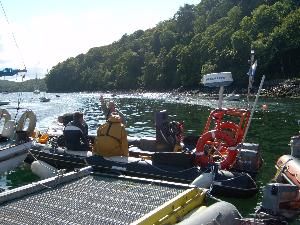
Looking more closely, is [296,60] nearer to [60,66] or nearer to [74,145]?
[74,145]

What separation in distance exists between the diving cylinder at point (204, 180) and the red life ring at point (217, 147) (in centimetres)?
149

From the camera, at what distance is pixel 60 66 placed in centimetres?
19300

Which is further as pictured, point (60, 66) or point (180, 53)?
point (60, 66)

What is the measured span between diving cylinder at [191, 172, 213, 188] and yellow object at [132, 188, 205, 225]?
371cm

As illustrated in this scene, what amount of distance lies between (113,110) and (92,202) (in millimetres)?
8882

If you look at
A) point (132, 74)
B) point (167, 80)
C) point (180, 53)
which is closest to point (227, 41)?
point (180, 53)

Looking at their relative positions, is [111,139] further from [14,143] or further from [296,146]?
[296,146]

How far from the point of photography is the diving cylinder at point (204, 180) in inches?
442

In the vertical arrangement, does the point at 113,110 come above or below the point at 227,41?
below

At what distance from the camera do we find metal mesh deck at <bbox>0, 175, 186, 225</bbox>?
253 inches

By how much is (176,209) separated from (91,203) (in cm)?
140

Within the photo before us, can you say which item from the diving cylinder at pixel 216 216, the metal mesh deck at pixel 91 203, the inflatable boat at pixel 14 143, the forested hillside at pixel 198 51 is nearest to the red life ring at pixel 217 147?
the metal mesh deck at pixel 91 203

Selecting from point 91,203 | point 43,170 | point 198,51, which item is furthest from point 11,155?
point 198,51

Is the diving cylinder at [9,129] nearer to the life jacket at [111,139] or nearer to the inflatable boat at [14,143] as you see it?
the inflatable boat at [14,143]
